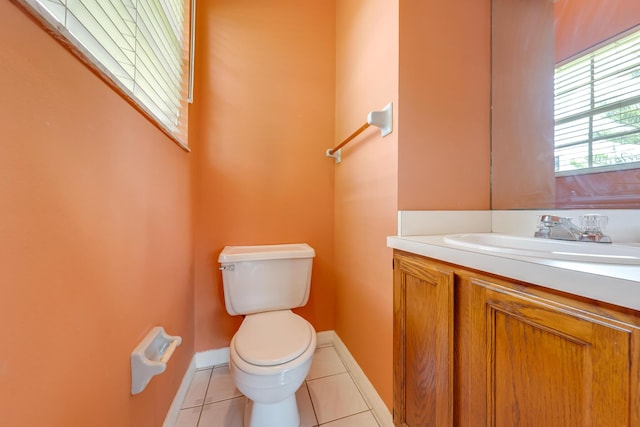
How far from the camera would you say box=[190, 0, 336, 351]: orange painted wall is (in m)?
1.38

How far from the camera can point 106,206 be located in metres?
0.57

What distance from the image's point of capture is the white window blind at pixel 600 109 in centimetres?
73

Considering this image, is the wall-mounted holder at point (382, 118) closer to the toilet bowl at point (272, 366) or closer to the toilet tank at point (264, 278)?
the toilet tank at point (264, 278)

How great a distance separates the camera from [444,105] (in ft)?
3.17

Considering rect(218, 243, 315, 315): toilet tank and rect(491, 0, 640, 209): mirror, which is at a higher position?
rect(491, 0, 640, 209): mirror

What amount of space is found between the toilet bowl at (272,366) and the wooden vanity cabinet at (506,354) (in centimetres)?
A: 40

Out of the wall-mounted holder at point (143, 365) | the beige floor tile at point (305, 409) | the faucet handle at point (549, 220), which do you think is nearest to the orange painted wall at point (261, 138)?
the beige floor tile at point (305, 409)

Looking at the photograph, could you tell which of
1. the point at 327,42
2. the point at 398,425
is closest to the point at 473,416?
the point at 398,425

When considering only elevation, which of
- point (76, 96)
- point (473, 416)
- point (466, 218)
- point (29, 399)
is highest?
point (76, 96)

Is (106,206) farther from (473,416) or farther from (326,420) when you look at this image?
(326,420)

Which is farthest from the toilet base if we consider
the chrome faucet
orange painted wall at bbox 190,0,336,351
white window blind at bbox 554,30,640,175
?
white window blind at bbox 554,30,640,175

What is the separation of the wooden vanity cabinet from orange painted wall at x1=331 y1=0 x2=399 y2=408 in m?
0.18

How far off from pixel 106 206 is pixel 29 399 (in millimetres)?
379

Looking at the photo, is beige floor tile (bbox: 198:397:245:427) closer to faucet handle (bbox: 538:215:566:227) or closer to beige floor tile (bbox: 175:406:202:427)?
beige floor tile (bbox: 175:406:202:427)
